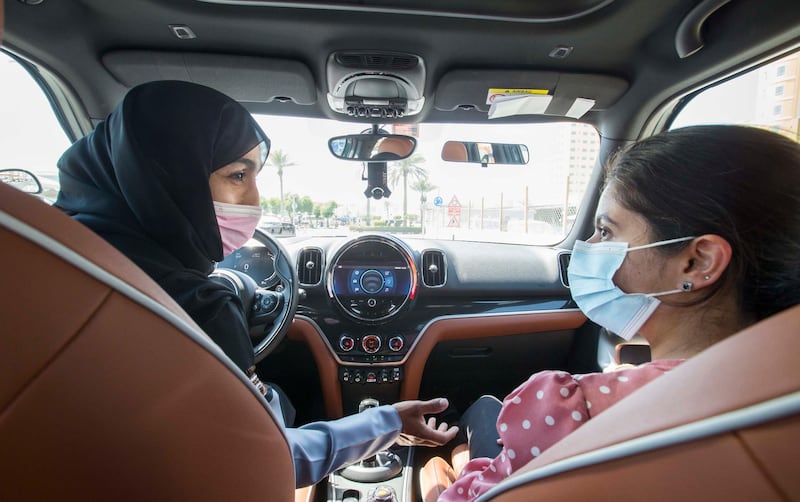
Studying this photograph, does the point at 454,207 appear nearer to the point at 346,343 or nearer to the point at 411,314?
the point at 411,314

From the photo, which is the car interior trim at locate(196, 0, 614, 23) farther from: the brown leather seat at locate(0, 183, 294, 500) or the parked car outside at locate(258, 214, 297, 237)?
the brown leather seat at locate(0, 183, 294, 500)

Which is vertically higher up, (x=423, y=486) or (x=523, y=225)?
(x=523, y=225)

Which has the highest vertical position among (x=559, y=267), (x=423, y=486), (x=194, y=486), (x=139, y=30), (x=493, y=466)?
(x=139, y=30)

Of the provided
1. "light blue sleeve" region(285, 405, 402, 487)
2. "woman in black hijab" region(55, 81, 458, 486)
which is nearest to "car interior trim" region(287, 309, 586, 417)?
"light blue sleeve" region(285, 405, 402, 487)

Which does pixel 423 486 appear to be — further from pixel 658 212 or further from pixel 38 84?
pixel 38 84

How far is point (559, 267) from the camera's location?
298 centimetres

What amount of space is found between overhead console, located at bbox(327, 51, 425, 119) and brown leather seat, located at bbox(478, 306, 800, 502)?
215cm

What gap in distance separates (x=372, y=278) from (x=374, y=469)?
112cm

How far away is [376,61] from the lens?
2.29 meters

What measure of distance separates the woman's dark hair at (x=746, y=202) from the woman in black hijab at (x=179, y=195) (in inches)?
42.6

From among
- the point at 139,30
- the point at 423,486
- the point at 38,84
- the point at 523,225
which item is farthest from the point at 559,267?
the point at 38,84

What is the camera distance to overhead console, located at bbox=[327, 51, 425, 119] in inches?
90.0

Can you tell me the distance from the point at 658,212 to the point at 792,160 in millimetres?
261

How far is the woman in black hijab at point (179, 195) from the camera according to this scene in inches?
40.8
